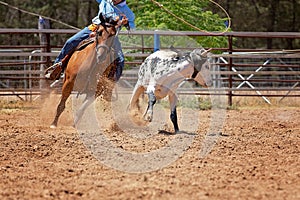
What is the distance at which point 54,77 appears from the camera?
29.6ft

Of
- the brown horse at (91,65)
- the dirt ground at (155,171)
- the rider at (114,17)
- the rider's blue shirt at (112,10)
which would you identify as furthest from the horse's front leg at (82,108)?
the rider's blue shirt at (112,10)

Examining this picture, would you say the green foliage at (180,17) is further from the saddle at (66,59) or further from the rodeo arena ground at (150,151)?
the saddle at (66,59)

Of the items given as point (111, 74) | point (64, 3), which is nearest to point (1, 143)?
point (111, 74)

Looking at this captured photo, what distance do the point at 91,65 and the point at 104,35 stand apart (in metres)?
0.48

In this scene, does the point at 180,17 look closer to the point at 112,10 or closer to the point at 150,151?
the point at 112,10

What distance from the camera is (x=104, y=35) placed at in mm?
7762

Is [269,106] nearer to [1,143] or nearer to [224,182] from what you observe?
[1,143]

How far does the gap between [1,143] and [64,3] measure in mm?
27944

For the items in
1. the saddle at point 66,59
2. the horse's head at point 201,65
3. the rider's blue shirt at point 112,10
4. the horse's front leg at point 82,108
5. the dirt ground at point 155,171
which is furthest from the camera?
the saddle at point 66,59

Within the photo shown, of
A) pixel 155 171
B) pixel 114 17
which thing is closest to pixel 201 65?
pixel 114 17

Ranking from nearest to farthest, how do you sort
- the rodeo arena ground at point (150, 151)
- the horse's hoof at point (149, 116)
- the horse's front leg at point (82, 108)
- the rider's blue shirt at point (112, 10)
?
the rodeo arena ground at point (150, 151), the horse's hoof at point (149, 116), the rider's blue shirt at point (112, 10), the horse's front leg at point (82, 108)

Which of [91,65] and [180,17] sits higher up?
[180,17]

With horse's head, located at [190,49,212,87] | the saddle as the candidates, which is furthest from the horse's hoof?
the saddle

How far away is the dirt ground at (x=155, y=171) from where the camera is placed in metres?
4.12
